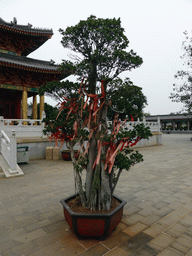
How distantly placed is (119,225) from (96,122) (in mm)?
1859

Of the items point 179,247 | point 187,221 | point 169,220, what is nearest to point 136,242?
point 179,247

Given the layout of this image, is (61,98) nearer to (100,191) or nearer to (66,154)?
(100,191)

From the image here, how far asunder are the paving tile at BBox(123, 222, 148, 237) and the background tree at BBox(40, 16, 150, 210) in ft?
1.84

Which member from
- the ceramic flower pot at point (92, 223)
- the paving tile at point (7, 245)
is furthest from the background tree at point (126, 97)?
the paving tile at point (7, 245)

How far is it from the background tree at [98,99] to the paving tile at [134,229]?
0.56m

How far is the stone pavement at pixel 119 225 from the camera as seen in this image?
2.58m

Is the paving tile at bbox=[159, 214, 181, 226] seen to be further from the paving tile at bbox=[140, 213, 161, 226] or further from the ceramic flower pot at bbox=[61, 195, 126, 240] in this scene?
the ceramic flower pot at bbox=[61, 195, 126, 240]

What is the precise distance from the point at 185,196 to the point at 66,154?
614cm

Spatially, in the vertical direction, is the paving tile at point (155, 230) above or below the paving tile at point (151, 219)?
above

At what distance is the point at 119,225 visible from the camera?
321 centimetres

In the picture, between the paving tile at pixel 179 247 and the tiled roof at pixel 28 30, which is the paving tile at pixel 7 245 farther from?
the tiled roof at pixel 28 30

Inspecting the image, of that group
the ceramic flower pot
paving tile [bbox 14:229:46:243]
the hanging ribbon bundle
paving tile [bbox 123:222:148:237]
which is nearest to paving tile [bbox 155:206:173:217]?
paving tile [bbox 123:222:148:237]

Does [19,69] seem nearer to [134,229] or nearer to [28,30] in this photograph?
[28,30]

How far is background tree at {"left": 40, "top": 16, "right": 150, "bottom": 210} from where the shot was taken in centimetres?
281
